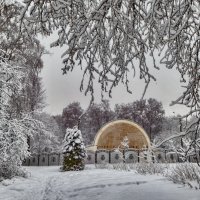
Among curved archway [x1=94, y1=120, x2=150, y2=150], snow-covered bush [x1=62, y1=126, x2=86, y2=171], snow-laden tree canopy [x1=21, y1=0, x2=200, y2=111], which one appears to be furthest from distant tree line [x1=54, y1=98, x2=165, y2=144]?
snow-laden tree canopy [x1=21, y1=0, x2=200, y2=111]

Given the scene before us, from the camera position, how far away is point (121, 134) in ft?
118

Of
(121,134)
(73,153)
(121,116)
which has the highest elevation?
(121,116)

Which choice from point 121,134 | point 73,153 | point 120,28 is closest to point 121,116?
point 121,134

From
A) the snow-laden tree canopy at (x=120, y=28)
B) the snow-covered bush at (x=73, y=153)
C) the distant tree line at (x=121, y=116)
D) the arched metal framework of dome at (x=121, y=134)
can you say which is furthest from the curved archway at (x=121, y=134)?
the snow-laden tree canopy at (x=120, y=28)

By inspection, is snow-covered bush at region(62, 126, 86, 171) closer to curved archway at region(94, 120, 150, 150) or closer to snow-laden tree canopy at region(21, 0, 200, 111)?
curved archway at region(94, 120, 150, 150)

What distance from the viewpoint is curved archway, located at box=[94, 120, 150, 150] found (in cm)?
3522

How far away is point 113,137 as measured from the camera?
35.9 m

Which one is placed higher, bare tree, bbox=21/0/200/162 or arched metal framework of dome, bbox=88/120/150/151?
arched metal framework of dome, bbox=88/120/150/151

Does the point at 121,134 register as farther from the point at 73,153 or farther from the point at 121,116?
the point at 121,116

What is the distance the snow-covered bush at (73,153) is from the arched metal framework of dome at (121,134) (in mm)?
13043

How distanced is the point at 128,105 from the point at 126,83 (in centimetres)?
5958

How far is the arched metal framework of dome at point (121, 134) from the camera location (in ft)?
115

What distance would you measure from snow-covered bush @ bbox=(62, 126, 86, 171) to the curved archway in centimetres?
1315

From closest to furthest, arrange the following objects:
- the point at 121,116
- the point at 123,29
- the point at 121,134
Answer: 1. the point at 123,29
2. the point at 121,134
3. the point at 121,116
